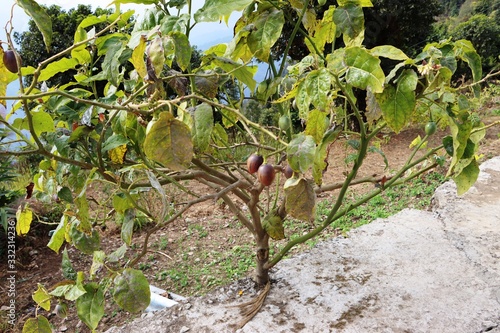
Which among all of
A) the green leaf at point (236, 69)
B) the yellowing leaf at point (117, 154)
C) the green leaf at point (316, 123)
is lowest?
the yellowing leaf at point (117, 154)

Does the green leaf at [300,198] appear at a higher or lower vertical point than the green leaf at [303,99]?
lower

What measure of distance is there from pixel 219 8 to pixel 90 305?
0.58 metres

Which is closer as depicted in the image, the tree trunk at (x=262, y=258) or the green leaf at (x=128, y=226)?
the green leaf at (x=128, y=226)

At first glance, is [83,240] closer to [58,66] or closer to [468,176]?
[58,66]

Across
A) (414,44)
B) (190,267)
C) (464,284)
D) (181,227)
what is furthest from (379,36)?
(464,284)

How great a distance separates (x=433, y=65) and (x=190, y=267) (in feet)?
6.30

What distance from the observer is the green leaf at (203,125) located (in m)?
0.61

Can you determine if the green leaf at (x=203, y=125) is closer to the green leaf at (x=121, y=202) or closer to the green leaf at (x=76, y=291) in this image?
the green leaf at (x=121, y=202)

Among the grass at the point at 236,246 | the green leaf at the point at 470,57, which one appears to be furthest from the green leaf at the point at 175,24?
the grass at the point at 236,246

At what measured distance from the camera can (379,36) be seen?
5344 mm

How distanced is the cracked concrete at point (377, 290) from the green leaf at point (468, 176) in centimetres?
41

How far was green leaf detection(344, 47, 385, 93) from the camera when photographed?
0.58 meters

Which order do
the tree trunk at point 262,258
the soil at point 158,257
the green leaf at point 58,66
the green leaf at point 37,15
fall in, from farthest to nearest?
the soil at point 158,257 < the tree trunk at point 262,258 < the green leaf at point 58,66 < the green leaf at point 37,15

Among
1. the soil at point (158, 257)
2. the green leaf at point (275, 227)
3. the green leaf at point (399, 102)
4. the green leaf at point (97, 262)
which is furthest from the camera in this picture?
the soil at point (158, 257)
